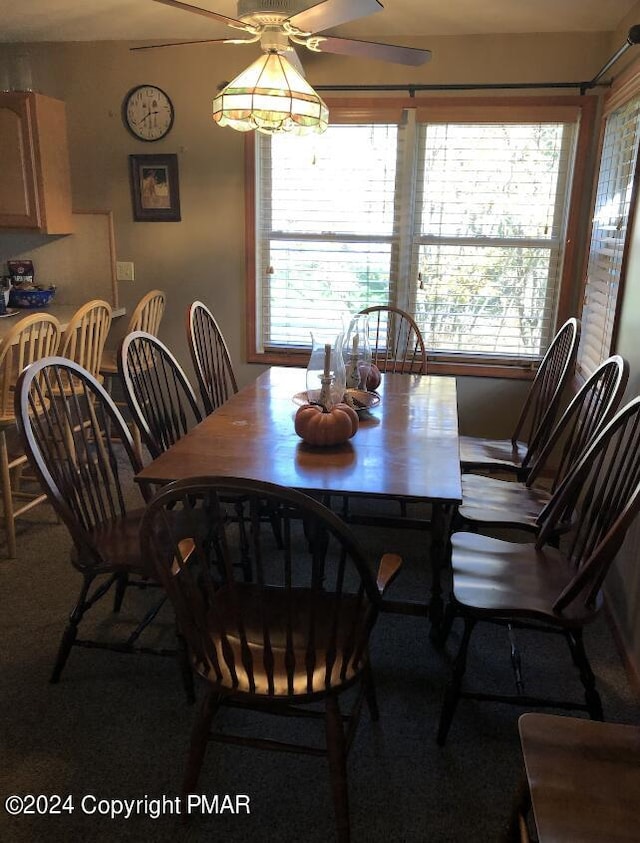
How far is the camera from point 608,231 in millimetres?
3045

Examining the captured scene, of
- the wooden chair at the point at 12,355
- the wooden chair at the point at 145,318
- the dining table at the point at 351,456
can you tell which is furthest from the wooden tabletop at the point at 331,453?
the wooden chair at the point at 145,318

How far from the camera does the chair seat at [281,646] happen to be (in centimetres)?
142

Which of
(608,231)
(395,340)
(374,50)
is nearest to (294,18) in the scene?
(374,50)

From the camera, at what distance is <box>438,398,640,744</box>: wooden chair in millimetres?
1709

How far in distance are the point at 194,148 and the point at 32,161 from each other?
90cm

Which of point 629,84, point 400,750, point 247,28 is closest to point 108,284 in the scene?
point 247,28

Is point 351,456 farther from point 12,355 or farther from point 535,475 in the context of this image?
point 12,355

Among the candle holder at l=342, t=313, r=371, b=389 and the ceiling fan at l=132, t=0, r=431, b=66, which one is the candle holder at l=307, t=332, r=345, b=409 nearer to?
the candle holder at l=342, t=313, r=371, b=389

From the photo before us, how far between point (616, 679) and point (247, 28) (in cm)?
236

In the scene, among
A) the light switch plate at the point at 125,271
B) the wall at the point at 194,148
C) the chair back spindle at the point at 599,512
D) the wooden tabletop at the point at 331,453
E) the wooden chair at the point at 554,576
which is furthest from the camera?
the light switch plate at the point at 125,271

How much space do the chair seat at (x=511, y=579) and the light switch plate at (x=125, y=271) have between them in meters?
2.77

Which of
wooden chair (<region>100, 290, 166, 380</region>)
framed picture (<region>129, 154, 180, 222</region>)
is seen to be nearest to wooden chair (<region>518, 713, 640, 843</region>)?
wooden chair (<region>100, 290, 166, 380</region>)

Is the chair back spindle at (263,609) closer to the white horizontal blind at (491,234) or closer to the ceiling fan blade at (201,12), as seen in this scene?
the ceiling fan blade at (201,12)

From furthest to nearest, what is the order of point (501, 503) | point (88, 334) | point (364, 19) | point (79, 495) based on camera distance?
point (364, 19) < point (88, 334) < point (501, 503) < point (79, 495)
